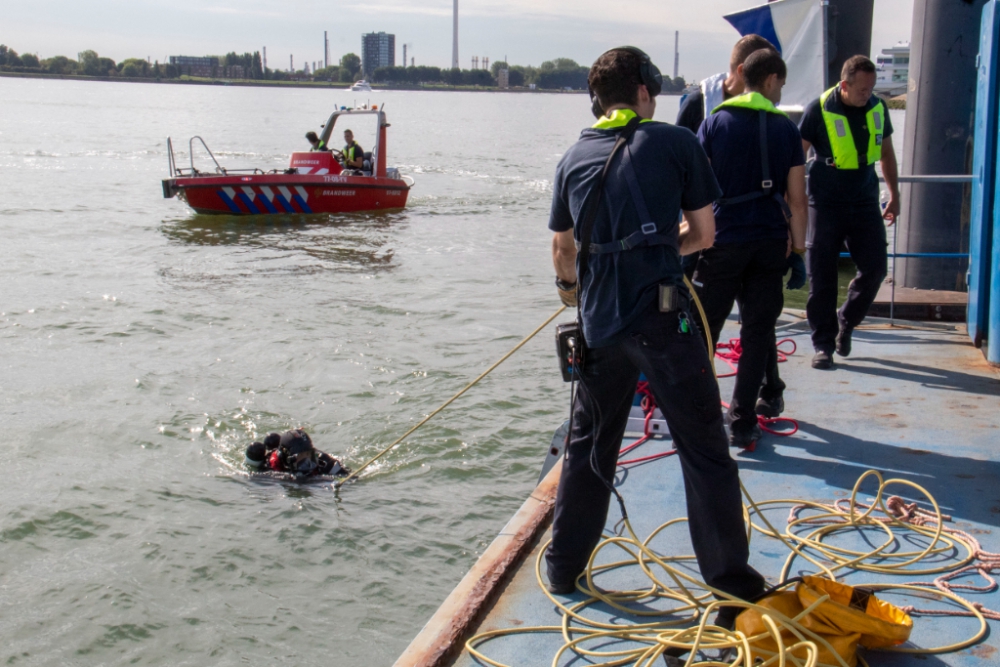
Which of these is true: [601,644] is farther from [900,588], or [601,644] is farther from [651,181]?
[651,181]

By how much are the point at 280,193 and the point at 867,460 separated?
16316 millimetres

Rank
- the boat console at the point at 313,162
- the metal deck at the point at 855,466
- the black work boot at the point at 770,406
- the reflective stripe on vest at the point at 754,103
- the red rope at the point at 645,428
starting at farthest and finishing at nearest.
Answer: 1. the boat console at the point at 313,162
2. the black work boot at the point at 770,406
3. the red rope at the point at 645,428
4. the reflective stripe on vest at the point at 754,103
5. the metal deck at the point at 855,466

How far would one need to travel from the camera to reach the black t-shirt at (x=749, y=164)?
13.9ft

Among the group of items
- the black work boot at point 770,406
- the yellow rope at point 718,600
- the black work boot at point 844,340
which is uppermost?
the black work boot at point 844,340

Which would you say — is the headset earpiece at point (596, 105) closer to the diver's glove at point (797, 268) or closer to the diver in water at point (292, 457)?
the diver's glove at point (797, 268)

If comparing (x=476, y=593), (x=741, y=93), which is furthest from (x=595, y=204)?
(x=741, y=93)

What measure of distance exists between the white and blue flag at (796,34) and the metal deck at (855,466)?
2.67m

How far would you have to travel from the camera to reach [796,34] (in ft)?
25.9

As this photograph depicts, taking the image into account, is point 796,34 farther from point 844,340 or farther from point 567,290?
point 567,290

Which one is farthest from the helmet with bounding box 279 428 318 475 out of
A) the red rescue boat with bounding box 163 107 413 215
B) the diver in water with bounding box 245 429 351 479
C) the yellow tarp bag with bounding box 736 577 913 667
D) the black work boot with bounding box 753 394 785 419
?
the red rescue boat with bounding box 163 107 413 215

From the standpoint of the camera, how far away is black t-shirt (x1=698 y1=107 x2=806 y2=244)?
4238mm

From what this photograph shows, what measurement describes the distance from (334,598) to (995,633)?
3205 mm

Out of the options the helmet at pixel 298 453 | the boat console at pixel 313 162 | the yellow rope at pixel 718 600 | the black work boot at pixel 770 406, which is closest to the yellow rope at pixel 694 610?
the yellow rope at pixel 718 600

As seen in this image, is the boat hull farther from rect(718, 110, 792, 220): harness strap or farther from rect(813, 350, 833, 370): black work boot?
rect(718, 110, 792, 220): harness strap
